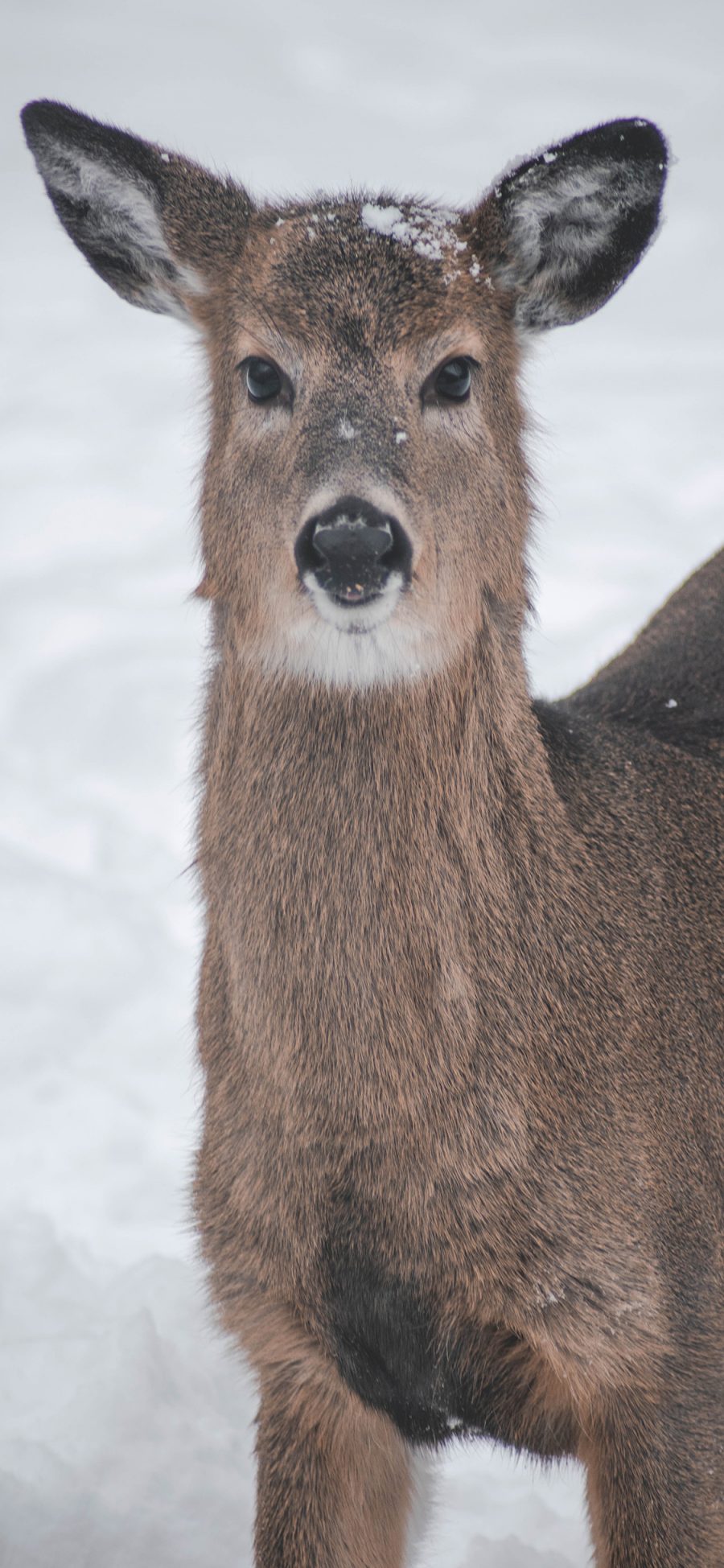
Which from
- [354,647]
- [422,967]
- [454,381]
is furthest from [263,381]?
[422,967]

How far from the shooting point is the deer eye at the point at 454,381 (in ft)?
10.5

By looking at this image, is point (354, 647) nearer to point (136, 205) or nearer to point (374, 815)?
point (374, 815)

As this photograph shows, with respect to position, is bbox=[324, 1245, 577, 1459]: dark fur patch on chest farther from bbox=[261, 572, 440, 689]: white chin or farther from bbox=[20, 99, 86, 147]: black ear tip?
bbox=[20, 99, 86, 147]: black ear tip

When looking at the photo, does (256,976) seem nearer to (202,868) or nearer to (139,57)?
(202,868)

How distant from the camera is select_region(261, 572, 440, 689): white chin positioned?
→ 2879 millimetres

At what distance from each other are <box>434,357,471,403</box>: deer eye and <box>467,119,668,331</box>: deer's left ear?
0.39 m

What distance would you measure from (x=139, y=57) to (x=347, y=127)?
4.02 ft

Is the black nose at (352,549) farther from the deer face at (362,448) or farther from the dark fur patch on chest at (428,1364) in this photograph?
the dark fur patch on chest at (428,1364)

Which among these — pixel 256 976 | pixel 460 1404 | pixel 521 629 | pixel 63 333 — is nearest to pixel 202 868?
pixel 256 976

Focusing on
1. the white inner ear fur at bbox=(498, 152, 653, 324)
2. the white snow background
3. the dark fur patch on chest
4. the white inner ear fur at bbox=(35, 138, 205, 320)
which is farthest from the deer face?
the dark fur patch on chest

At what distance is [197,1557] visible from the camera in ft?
13.6

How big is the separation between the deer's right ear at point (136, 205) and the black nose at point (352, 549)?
3.41ft

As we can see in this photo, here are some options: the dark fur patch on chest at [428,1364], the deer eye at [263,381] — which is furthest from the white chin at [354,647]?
the dark fur patch on chest at [428,1364]

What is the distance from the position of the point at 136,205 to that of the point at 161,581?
4853 millimetres
